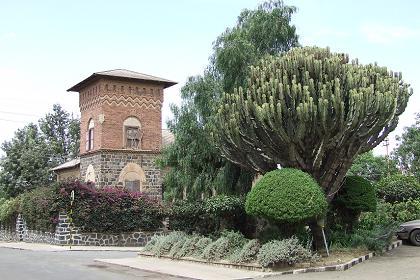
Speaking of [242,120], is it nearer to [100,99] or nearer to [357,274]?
[357,274]

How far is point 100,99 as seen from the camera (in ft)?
110

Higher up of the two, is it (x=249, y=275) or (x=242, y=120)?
(x=242, y=120)

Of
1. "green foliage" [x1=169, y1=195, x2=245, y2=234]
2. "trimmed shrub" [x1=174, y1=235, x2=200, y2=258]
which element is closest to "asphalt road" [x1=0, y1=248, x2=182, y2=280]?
"trimmed shrub" [x1=174, y1=235, x2=200, y2=258]

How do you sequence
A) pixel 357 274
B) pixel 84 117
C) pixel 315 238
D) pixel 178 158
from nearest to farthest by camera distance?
pixel 357 274
pixel 315 238
pixel 178 158
pixel 84 117

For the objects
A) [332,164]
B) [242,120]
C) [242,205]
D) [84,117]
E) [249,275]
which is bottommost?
[249,275]

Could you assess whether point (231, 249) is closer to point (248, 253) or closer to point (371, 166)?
point (248, 253)

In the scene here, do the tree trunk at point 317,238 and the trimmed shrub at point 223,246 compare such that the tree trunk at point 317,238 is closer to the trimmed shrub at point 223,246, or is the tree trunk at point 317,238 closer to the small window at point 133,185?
the trimmed shrub at point 223,246

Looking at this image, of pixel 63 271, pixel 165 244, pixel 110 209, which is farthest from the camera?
pixel 110 209

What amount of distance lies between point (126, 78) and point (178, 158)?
12.6 meters

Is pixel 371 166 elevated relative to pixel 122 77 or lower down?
lower down

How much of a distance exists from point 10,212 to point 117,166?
30.9 feet

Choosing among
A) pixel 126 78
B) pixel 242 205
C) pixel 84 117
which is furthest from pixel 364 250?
pixel 84 117

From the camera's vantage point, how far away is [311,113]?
1541 centimetres

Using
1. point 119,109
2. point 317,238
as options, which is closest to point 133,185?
point 119,109
